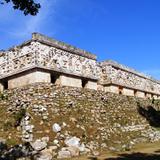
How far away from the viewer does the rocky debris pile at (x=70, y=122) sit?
22.0m

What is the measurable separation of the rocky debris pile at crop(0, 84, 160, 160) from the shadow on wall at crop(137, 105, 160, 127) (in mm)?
2648

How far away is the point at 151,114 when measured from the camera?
35.8 meters

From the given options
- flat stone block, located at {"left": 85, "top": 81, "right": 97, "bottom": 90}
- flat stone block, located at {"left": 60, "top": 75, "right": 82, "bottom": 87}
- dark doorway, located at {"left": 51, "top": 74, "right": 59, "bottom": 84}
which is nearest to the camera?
dark doorway, located at {"left": 51, "top": 74, "right": 59, "bottom": 84}

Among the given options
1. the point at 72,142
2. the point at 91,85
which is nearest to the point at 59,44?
the point at 91,85

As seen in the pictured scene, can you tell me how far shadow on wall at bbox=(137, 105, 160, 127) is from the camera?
33706 millimetres

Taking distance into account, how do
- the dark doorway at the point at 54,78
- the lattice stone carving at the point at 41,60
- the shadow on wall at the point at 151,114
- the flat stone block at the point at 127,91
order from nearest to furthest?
the lattice stone carving at the point at 41,60
the dark doorway at the point at 54,78
the shadow on wall at the point at 151,114
the flat stone block at the point at 127,91

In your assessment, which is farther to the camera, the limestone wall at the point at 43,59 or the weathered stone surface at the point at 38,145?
the limestone wall at the point at 43,59

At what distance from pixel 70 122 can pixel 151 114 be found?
45.7 ft

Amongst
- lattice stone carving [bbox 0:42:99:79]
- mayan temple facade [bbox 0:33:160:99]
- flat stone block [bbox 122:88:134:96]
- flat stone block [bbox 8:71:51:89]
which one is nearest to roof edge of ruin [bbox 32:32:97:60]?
mayan temple facade [bbox 0:33:160:99]

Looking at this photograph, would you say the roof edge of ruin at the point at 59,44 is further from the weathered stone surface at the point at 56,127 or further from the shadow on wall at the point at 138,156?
the shadow on wall at the point at 138,156

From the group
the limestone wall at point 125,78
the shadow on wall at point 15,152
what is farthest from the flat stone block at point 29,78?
the limestone wall at point 125,78

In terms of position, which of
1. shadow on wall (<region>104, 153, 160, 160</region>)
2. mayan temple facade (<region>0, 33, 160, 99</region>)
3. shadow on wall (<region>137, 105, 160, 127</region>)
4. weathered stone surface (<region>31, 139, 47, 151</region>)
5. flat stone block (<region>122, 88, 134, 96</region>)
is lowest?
→ shadow on wall (<region>104, 153, 160, 160</region>)

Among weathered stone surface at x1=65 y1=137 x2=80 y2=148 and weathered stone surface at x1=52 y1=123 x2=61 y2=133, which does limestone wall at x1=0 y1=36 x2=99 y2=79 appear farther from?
weathered stone surface at x1=65 y1=137 x2=80 y2=148

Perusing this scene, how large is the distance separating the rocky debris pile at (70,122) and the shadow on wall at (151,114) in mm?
2648
